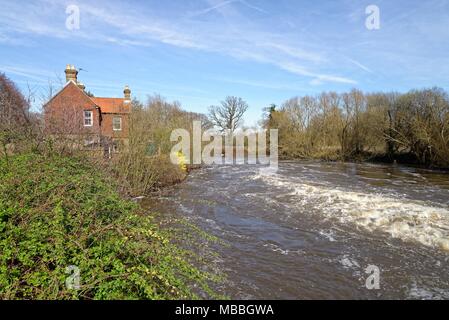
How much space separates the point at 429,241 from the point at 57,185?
28.7 ft

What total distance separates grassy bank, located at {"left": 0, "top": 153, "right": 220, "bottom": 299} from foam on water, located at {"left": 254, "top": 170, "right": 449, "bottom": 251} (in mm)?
6935

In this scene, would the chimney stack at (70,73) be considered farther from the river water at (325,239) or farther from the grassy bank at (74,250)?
the grassy bank at (74,250)

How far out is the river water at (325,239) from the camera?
5582 mm

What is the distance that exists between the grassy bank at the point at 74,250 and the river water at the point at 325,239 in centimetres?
208

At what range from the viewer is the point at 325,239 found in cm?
803

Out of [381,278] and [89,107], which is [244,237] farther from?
[89,107]

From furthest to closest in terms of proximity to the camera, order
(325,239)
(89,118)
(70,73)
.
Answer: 1. (89,118)
2. (70,73)
3. (325,239)

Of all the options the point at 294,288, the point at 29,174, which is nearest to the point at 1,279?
the point at 29,174

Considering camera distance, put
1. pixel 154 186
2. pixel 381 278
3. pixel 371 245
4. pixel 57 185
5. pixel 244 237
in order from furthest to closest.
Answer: pixel 154 186
pixel 244 237
pixel 371 245
pixel 381 278
pixel 57 185

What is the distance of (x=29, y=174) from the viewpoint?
17.8ft

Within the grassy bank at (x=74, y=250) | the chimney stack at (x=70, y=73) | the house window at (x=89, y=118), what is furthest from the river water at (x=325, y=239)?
the chimney stack at (x=70, y=73)

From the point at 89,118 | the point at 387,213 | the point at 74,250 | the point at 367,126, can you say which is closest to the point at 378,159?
the point at 367,126

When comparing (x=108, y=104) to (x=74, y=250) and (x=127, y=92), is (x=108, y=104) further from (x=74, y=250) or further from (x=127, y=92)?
(x=74, y=250)

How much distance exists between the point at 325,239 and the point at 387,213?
3.42 metres
